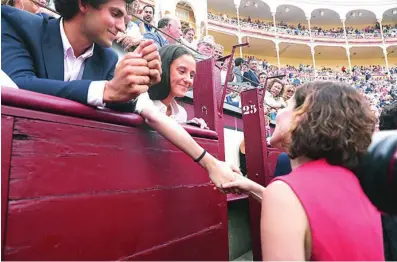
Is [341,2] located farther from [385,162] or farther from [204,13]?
[385,162]

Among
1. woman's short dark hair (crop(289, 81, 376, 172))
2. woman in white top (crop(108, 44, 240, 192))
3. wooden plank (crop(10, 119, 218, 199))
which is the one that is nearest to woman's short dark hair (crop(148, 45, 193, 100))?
woman in white top (crop(108, 44, 240, 192))

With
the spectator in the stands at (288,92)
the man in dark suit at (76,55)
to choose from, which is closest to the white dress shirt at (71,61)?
the man in dark suit at (76,55)

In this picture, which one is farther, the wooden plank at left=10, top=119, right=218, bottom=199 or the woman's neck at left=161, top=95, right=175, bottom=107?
the woman's neck at left=161, top=95, right=175, bottom=107

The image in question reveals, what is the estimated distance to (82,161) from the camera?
31.4 inches

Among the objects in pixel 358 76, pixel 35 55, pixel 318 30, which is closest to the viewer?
pixel 35 55

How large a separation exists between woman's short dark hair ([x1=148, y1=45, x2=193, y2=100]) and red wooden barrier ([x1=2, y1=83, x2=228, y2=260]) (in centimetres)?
58

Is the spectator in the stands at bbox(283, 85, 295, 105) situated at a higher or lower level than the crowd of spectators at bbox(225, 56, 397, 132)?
lower

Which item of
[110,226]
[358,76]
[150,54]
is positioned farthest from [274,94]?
[358,76]

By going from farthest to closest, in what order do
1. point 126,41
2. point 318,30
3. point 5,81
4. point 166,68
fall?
point 318,30 → point 126,41 → point 166,68 → point 5,81

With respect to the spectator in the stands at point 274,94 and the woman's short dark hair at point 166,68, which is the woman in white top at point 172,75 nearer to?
the woman's short dark hair at point 166,68

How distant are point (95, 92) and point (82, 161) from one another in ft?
0.66

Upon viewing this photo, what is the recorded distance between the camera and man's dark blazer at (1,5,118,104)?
82 centimetres

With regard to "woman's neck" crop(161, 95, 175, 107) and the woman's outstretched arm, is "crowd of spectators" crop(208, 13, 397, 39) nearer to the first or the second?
"woman's neck" crop(161, 95, 175, 107)

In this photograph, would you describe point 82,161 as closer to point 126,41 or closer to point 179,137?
point 179,137
